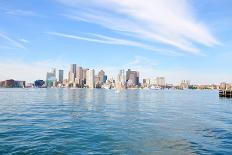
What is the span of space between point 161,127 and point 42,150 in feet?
61.7

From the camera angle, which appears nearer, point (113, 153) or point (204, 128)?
point (113, 153)

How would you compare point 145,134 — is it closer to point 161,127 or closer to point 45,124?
point 161,127

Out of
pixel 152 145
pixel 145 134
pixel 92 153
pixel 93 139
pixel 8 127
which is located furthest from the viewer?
pixel 8 127

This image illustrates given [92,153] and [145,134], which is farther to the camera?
[145,134]

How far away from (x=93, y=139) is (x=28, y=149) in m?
7.32

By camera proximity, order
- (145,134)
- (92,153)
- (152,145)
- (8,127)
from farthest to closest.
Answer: (8,127) < (145,134) < (152,145) < (92,153)

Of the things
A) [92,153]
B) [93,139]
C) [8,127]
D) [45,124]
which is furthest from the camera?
[45,124]

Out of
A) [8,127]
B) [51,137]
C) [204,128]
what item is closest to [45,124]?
[8,127]

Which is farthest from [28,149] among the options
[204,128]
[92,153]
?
[204,128]

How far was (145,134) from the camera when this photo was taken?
34.8 meters

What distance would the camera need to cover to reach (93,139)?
3162 cm

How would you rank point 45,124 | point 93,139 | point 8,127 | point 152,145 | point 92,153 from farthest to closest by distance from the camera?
point 45,124, point 8,127, point 93,139, point 152,145, point 92,153

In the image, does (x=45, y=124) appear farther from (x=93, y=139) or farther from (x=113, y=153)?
(x=113, y=153)

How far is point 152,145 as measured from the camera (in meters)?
28.8
